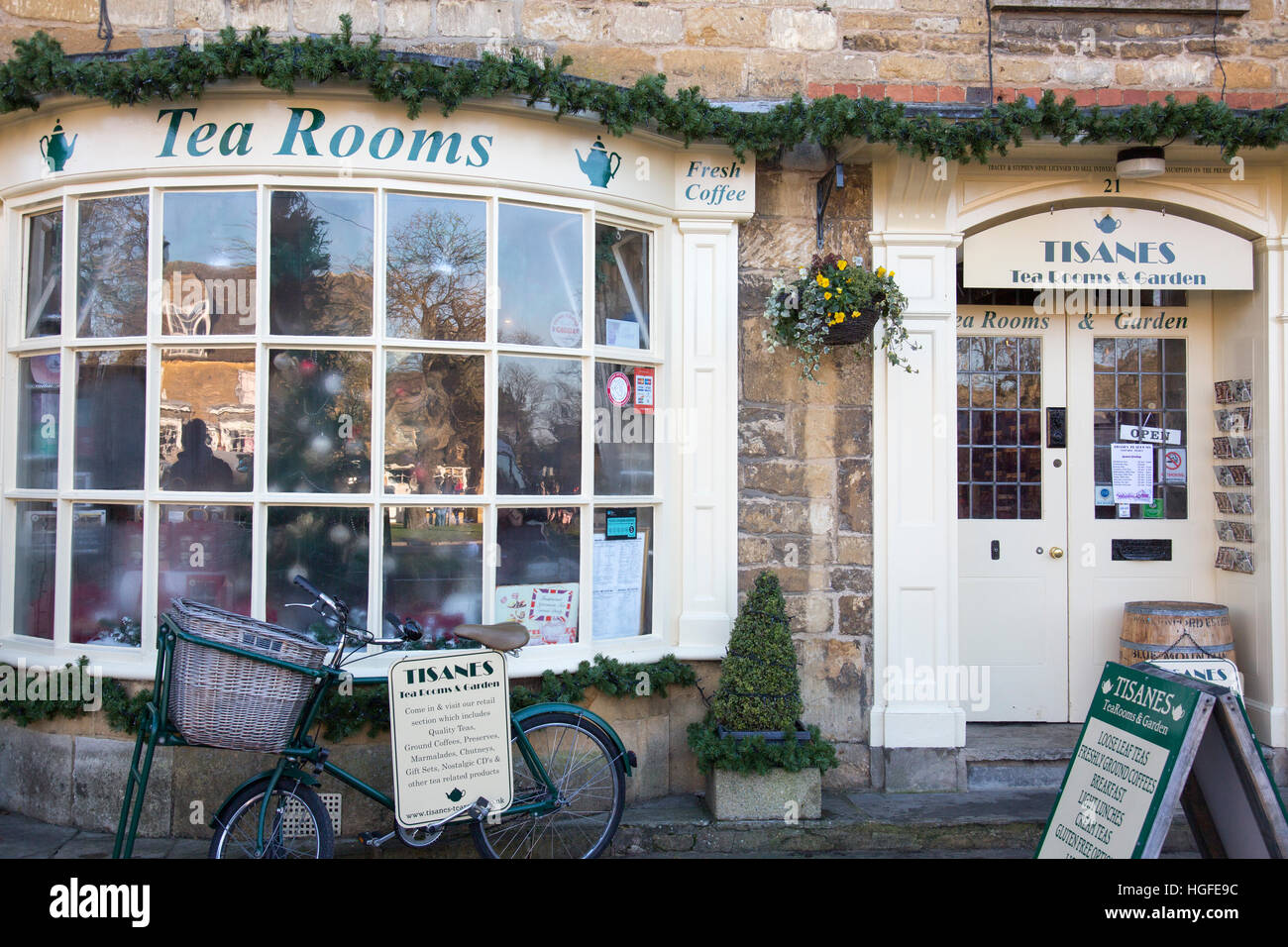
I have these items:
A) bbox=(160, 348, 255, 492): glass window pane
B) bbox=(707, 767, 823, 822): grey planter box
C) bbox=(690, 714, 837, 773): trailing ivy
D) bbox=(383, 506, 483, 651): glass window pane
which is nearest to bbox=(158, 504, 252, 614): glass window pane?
bbox=(160, 348, 255, 492): glass window pane

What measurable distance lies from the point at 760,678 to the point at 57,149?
463cm

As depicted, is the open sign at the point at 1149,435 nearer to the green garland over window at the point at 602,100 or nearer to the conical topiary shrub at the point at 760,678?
the green garland over window at the point at 602,100

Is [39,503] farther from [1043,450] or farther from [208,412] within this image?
[1043,450]

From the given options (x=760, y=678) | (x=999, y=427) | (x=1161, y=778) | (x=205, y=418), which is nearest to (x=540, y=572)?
(x=760, y=678)

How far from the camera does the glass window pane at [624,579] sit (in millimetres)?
5277

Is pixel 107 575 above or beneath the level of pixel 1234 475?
beneath

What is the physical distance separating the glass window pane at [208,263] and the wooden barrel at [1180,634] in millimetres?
5239

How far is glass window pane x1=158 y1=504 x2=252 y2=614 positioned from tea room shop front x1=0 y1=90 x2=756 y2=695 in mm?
13

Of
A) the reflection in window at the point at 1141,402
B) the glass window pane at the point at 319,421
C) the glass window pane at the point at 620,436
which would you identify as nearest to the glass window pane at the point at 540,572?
the glass window pane at the point at 620,436

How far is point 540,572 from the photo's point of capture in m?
5.12

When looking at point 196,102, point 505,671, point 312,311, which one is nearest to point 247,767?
point 505,671

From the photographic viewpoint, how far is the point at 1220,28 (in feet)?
18.8

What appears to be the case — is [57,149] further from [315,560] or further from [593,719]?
[593,719]
